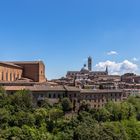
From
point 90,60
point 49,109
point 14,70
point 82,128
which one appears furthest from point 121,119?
point 90,60

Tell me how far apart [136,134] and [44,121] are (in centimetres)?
1124

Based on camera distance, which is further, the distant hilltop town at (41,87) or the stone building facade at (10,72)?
A: the stone building facade at (10,72)

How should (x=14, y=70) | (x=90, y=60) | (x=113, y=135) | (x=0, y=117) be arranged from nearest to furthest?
1. (x=113, y=135)
2. (x=0, y=117)
3. (x=14, y=70)
4. (x=90, y=60)

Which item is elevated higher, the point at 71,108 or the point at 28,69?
the point at 28,69

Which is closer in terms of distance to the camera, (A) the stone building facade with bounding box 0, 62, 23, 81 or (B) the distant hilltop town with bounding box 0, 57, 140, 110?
(B) the distant hilltop town with bounding box 0, 57, 140, 110

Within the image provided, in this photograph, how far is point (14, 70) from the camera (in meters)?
69.9

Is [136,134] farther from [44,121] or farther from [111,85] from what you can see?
[111,85]

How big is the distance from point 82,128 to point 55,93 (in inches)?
670

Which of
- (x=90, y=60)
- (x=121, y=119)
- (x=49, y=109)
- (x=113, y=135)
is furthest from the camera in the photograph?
(x=90, y=60)

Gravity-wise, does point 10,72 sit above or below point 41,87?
→ above

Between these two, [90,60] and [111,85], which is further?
[90,60]

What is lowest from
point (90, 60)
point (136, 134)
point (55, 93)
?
point (136, 134)

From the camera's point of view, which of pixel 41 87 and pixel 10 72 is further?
pixel 10 72

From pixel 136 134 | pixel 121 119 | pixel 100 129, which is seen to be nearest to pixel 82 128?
pixel 100 129
